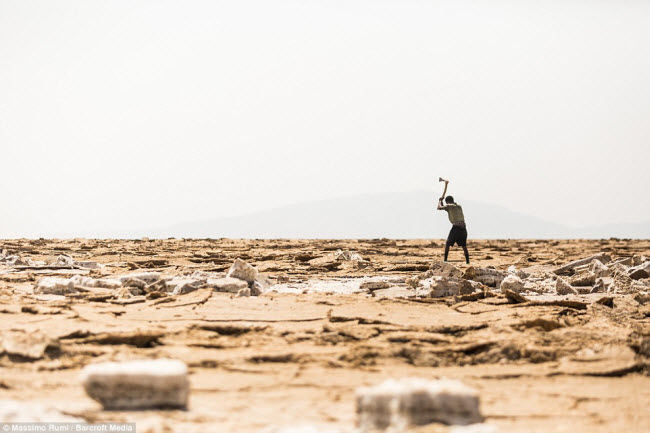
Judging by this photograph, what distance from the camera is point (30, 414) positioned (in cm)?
304

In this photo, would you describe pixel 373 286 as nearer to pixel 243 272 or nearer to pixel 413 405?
pixel 243 272

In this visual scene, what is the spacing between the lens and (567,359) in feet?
15.5

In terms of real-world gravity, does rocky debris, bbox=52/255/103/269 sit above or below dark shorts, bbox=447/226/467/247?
below

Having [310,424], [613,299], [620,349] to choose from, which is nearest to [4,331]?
[310,424]

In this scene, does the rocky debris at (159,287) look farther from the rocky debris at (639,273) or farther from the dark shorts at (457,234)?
the dark shorts at (457,234)

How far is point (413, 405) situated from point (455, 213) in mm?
9643

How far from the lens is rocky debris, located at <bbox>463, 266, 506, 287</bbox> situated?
29.1ft

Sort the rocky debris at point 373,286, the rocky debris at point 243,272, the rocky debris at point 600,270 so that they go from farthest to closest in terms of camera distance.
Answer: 1. the rocky debris at point 600,270
2. the rocky debris at point 373,286
3. the rocky debris at point 243,272

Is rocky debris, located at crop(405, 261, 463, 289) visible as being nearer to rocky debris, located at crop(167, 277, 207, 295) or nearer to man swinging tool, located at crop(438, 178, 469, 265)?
rocky debris, located at crop(167, 277, 207, 295)

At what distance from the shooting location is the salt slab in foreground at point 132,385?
3248mm

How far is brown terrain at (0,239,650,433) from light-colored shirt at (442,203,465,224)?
484cm

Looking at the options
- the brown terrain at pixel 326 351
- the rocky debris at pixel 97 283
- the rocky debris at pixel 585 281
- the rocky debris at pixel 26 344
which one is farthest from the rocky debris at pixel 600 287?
the rocky debris at pixel 26 344

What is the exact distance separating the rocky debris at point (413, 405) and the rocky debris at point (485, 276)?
5.86 m

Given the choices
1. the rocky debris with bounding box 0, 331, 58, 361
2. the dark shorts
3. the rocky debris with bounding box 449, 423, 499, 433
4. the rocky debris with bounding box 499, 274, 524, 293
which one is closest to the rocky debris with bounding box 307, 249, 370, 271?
the dark shorts
